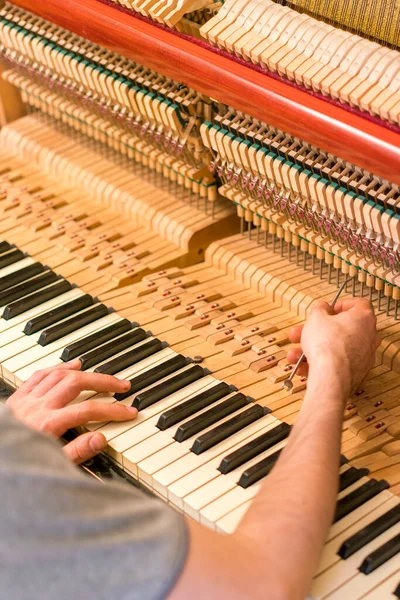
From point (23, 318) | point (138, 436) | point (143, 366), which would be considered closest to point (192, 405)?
point (138, 436)

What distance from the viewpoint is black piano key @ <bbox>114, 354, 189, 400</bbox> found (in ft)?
10.2

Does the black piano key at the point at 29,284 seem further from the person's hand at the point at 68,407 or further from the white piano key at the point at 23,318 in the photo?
the person's hand at the point at 68,407

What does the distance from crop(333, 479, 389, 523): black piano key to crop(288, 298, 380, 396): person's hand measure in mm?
254

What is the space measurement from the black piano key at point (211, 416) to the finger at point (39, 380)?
425mm

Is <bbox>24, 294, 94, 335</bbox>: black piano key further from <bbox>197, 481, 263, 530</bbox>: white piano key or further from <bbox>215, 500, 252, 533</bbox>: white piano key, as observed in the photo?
<bbox>215, 500, 252, 533</bbox>: white piano key

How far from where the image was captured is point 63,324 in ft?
11.3

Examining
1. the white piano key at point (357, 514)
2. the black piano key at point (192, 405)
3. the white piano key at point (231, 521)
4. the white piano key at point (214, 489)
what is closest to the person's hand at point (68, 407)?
the black piano key at point (192, 405)

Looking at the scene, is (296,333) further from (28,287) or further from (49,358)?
(28,287)

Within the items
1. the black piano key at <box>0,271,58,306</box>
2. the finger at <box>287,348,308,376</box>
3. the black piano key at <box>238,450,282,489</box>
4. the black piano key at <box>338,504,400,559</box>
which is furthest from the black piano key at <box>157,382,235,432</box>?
the black piano key at <box>0,271,58,306</box>

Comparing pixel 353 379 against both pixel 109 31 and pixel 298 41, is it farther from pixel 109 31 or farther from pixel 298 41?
pixel 109 31

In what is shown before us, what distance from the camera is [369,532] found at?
2.55 m

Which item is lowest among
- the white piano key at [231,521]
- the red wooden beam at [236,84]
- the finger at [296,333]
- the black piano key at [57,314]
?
the black piano key at [57,314]

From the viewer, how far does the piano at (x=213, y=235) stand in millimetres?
2736

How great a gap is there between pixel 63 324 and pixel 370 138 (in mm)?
1338
